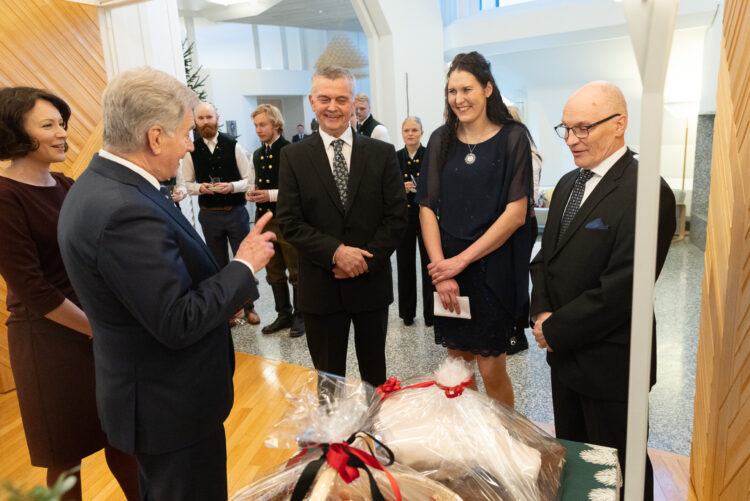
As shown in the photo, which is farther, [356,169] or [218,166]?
[218,166]

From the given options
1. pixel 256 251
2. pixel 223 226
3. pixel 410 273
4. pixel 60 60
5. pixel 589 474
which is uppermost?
pixel 60 60

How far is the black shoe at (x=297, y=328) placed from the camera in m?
4.07

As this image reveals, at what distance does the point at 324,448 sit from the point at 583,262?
102cm

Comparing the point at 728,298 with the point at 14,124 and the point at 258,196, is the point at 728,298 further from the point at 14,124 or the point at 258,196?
the point at 258,196

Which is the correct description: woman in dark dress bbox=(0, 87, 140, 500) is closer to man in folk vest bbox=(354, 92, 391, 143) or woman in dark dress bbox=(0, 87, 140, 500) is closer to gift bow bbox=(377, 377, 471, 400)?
gift bow bbox=(377, 377, 471, 400)

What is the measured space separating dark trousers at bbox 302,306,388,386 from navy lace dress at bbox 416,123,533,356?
34cm

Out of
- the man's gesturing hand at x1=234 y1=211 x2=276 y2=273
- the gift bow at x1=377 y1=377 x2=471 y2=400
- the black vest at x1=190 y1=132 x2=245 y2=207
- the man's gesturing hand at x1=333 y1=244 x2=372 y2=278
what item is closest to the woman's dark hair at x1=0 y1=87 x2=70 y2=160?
the man's gesturing hand at x1=234 y1=211 x2=276 y2=273

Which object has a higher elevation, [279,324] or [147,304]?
[147,304]

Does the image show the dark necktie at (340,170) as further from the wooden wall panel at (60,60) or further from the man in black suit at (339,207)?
the wooden wall panel at (60,60)

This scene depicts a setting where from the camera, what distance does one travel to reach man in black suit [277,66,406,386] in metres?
2.19

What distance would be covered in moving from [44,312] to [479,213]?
1556 mm

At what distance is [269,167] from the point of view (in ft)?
13.0

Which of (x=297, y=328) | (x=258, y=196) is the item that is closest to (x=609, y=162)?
(x=258, y=196)

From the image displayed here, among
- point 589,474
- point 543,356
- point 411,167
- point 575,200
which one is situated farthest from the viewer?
point 411,167
